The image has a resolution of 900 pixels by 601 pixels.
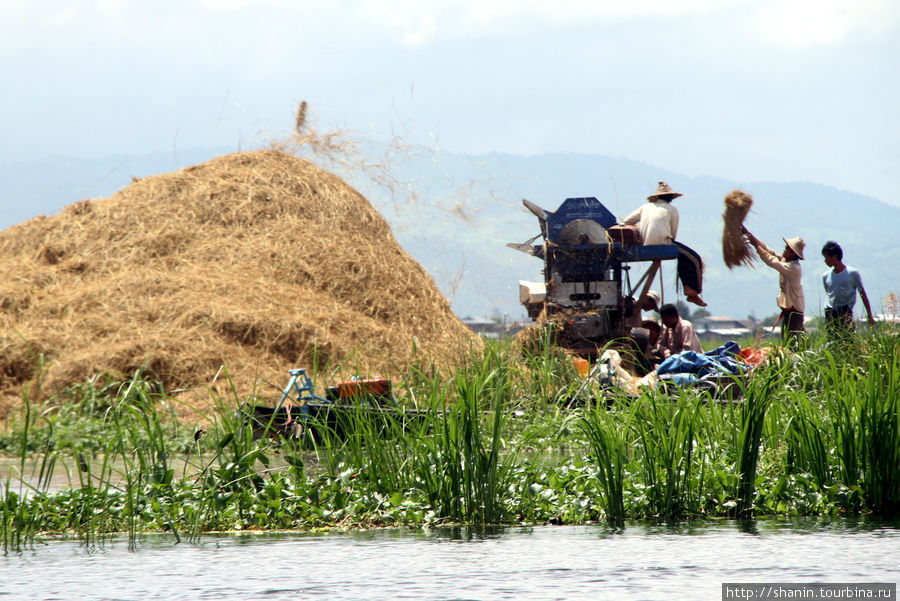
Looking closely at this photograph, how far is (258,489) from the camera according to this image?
18.7 ft

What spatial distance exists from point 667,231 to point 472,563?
7.96 m

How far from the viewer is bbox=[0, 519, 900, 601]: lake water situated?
154 inches

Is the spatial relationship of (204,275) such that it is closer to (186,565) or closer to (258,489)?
(258,489)

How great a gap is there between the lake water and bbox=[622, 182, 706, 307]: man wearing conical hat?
657cm

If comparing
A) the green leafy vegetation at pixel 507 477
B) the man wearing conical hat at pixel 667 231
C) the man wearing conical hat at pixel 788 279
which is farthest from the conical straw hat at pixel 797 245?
the green leafy vegetation at pixel 507 477

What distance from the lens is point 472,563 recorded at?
→ 14.4 feet

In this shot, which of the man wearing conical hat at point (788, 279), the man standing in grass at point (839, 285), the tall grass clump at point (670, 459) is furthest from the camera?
the man wearing conical hat at point (788, 279)

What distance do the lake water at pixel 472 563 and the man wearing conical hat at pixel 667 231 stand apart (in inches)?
258

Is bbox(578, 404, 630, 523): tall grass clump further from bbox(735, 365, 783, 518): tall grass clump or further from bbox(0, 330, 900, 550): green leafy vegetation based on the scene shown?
bbox(735, 365, 783, 518): tall grass clump

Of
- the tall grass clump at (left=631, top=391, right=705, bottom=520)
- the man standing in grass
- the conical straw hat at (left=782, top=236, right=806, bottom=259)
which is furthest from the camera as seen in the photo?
the conical straw hat at (left=782, top=236, right=806, bottom=259)

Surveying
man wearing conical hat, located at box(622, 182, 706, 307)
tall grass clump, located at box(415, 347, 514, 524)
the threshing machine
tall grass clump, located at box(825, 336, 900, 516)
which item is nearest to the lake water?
tall grass clump, located at box(415, 347, 514, 524)

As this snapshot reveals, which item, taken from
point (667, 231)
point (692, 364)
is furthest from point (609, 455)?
point (667, 231)

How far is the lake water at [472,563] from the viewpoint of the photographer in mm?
3918

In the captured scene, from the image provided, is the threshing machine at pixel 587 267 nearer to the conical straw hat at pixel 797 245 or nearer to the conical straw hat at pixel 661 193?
the conical straw hat at pixel 661 193
